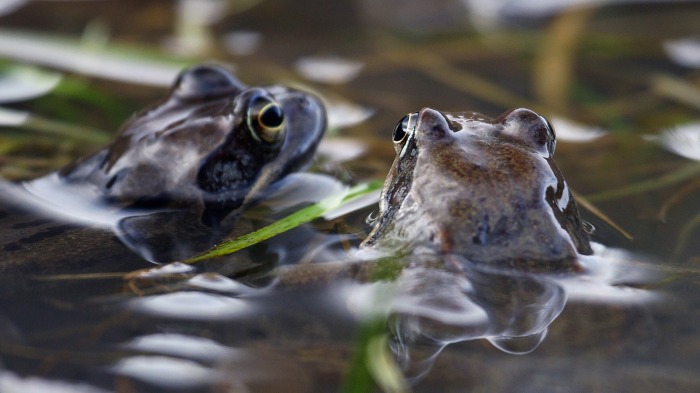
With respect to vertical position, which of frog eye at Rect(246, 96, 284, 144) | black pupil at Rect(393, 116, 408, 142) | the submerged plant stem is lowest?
the submerged plant stem

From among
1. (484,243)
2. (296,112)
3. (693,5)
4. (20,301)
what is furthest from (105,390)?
(693,5)

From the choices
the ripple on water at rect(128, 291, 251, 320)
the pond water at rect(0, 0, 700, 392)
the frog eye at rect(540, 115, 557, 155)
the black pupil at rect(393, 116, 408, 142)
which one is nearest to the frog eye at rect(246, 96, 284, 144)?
the pond water at rect(0, 0, 700, 392)

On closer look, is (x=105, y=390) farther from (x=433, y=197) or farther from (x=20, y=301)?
(x=433, y=197)

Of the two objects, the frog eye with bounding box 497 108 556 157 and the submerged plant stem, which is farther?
the submerged plant stem

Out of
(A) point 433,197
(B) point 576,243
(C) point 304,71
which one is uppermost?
(A) point 433,197

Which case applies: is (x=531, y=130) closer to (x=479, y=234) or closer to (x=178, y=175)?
(x=479, y=234)

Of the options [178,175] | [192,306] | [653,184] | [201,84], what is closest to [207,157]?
[178,175]

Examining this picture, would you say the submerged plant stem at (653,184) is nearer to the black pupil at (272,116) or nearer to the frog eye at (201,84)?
the black pupil at (272,116)

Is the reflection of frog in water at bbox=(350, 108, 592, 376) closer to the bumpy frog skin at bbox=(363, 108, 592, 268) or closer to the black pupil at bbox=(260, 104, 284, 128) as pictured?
the bumpy frog skin at bbox=(363, 108, 592, 268)
